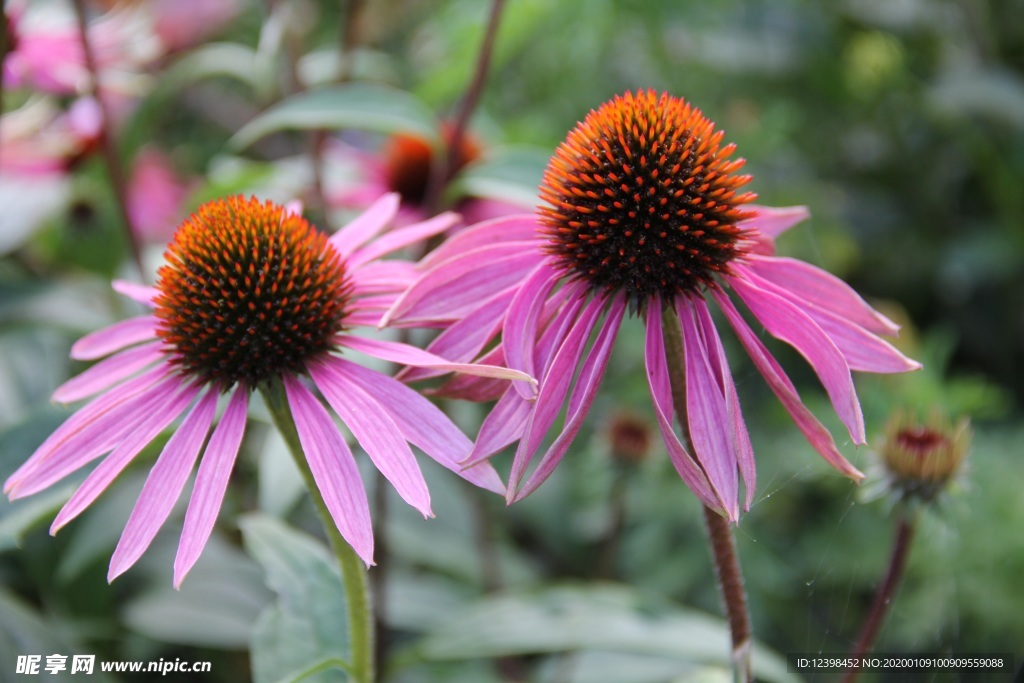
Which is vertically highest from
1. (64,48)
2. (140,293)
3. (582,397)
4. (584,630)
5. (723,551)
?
(64,48)

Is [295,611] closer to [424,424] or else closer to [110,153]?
[424,424]

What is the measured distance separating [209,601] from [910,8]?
197 cm

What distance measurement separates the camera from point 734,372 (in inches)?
56.7

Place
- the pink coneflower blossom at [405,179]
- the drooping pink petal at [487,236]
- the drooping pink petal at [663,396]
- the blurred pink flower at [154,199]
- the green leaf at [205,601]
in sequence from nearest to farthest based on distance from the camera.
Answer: the drooping pink petal at [663,396], the drooping pink petal at [487,236], the green leaf at [205,601], the pink coneflower blossom at [405,179], the blurred pink flower at [154,199]

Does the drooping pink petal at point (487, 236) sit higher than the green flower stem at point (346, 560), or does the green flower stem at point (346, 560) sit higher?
the drooping pink petal at point (487, 236)

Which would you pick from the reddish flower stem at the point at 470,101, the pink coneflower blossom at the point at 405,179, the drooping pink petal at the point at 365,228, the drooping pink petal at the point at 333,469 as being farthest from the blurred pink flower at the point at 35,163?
the drooping pink petal at the point at 333,469

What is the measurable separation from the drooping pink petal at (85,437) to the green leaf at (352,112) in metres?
0.39

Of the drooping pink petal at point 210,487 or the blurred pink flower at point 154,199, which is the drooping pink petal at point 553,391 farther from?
the blurred pink flower at point 154,199

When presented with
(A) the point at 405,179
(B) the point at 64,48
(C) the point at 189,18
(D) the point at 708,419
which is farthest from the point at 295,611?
(C) the point at 189,18

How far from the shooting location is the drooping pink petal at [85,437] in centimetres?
58

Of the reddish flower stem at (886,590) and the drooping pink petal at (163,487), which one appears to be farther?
the reddish flower stem at (886,590)

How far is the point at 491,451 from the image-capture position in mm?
509

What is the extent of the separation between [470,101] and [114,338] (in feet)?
1.57

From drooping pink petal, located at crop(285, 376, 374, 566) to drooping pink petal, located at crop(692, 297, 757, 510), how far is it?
209 millimetres
